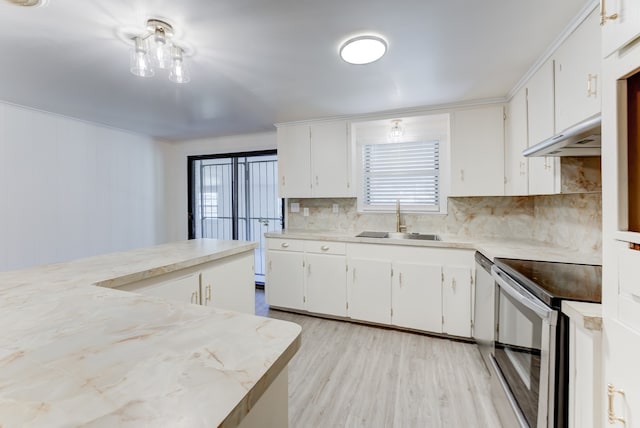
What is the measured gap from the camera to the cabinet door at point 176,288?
142 cm

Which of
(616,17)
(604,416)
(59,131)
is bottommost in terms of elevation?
(604,416)

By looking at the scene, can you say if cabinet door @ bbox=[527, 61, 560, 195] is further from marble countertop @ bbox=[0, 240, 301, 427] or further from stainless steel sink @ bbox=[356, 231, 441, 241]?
marble countertop @ bbox=[0, 240, 301, 427]

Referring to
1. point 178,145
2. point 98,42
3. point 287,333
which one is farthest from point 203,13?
point 178,145

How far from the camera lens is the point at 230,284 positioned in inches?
78.5

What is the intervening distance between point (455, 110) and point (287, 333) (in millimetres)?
2724

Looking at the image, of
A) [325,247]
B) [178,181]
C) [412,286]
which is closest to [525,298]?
[412,286]

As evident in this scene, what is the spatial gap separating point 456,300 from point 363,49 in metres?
2.14

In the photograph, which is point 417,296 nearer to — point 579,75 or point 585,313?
point 585,313

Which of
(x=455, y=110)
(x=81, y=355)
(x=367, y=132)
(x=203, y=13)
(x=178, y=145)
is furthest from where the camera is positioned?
(x=178, y=145)

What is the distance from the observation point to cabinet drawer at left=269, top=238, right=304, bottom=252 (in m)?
3.01

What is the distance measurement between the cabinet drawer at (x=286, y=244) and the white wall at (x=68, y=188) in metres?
2.23

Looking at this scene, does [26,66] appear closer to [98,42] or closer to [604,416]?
[98,42]

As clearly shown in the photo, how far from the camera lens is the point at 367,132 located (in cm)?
328

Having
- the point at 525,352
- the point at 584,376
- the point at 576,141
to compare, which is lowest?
the point at 525,352
